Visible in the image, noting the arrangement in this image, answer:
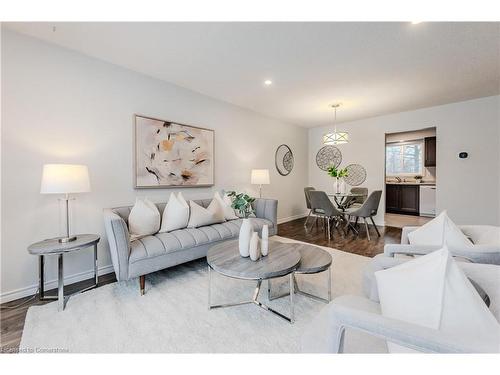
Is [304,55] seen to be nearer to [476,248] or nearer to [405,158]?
[476,248]

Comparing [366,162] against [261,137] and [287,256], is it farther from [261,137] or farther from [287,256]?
[287,256]

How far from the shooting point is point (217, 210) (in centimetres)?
310

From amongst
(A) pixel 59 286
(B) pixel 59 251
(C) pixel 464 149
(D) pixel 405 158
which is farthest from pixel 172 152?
(D) pixel 405 158

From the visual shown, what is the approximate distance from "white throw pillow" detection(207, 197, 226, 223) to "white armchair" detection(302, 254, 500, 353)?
6.98 ft

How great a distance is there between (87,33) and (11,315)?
2.49 m

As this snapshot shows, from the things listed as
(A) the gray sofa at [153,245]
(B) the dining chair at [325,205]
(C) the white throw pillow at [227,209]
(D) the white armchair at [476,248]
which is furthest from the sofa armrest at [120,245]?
(B) the dining chair at [325,205]

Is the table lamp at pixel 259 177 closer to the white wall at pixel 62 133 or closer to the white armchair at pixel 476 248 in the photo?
the white wall at pixel 62 133

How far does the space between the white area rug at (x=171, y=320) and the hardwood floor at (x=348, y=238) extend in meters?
1.12

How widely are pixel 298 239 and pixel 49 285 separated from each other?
325 cm

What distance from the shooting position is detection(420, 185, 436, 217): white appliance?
596 cm

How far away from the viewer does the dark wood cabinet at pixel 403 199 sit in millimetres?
6406

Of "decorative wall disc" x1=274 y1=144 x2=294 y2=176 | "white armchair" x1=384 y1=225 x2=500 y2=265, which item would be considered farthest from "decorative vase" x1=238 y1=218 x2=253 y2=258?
"decorative wall disc" x1=274 y1=144 x2=294 y2=176
